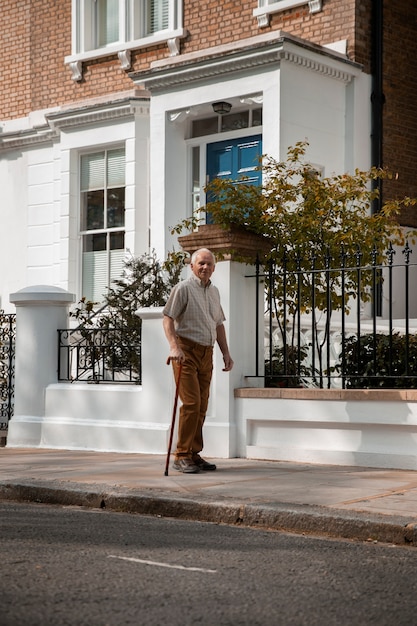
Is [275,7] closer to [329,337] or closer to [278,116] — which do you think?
[278,116]

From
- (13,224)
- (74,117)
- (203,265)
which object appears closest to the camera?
(203,265)

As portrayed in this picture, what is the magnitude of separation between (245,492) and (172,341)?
1638 mm

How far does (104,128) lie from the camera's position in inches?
674

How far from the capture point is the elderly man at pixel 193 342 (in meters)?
9.24

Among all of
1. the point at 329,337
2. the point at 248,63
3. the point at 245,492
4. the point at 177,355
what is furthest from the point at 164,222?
the point at 245,492

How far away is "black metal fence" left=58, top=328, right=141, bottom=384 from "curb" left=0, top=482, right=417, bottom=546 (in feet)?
11.4

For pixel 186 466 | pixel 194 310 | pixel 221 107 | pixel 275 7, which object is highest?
pixel 275 7

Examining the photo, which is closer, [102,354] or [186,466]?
[186,466]

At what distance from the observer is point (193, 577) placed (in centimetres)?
535

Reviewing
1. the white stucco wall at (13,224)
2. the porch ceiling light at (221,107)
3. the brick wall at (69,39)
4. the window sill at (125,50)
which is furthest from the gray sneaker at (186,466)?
the white stucco wall at (13,224)

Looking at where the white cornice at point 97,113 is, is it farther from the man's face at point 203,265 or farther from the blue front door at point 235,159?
the man's face at point 203,265

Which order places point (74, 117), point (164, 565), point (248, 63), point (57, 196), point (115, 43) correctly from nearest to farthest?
1. point (164, 565)
2. point (248, 63)
3. point (74, 117)
4. point (57, 196)
5. point (115, 43)

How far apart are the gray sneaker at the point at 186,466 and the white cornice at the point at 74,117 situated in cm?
854

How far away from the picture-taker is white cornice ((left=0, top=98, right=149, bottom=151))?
16672 millimetres
